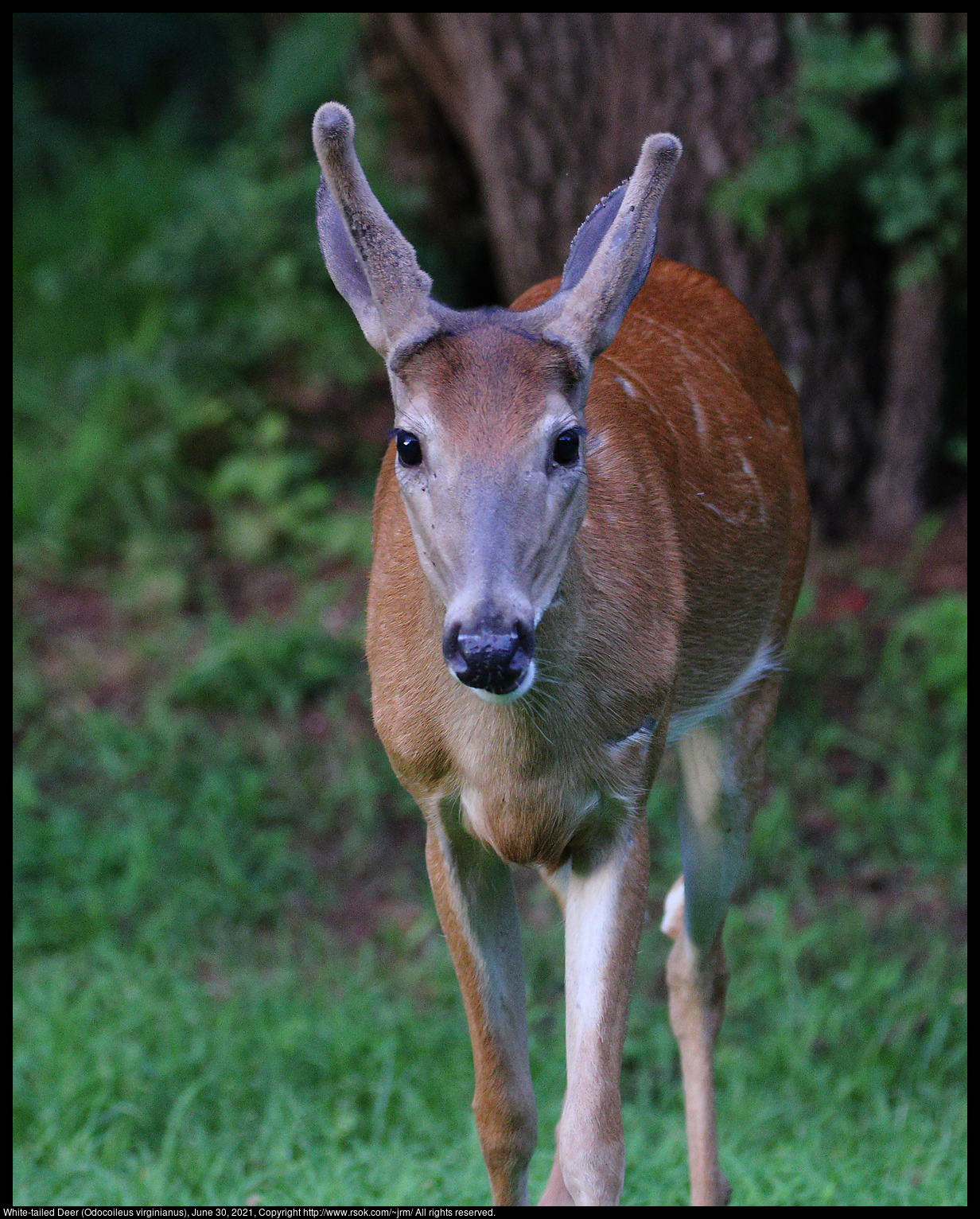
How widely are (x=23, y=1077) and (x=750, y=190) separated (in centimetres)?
433

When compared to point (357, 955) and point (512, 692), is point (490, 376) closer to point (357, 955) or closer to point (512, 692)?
point (512, 692)

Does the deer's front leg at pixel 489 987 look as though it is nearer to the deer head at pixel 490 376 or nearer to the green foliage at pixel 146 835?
the deer head at pixel 490 376

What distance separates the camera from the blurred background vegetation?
4.78 m

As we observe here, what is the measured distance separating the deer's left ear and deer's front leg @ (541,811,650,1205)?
3.22ft

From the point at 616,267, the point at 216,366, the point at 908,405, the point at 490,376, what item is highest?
the point at 216,366

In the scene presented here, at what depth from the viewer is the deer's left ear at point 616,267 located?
2.94 meters

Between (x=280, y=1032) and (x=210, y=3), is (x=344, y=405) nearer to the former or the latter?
(x=210, y=3)

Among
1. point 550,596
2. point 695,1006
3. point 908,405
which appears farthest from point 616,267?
point 908,405

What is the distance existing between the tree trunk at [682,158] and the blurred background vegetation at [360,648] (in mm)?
18

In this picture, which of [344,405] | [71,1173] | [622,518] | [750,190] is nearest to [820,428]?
[750,190]

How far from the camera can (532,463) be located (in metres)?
2.81

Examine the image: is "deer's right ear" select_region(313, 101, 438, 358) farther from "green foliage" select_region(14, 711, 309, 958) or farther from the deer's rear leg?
"green foliage" select_region(14, 711, 309, 958)

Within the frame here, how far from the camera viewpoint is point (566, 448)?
113 inches

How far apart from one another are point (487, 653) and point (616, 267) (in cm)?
85
